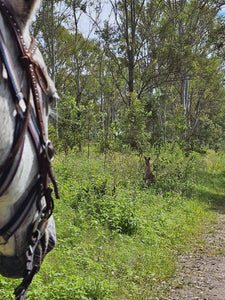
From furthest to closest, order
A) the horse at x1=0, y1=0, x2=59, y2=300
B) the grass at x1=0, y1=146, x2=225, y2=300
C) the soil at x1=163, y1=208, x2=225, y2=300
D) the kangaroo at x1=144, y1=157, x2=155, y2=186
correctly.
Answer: the kangaroo at x1=144, y1=157, x2=155, y2=186 → the soil at x1=163, y1=208, x2=225, y2=300 → the grass at x1=0, y1=146, x2=225, y2=300 → the horse at x1=0, y1=0, x2=59, y2=300

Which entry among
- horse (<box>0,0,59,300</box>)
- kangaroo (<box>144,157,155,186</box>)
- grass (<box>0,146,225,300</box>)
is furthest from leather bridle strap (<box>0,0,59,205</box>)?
kangaroo (<box>144,157,155,186</box>)

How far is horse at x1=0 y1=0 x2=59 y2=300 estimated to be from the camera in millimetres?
1017

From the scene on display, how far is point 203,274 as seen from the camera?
15.2 feet

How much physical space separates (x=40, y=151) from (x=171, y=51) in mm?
16251

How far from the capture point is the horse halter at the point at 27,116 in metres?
1.02

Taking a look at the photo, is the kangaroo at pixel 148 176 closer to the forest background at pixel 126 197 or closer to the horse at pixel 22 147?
the forest background at pixel 126 197

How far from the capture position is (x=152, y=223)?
5969mm

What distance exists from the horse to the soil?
128 inches

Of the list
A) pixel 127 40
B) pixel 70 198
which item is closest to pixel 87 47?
pixel 127 40

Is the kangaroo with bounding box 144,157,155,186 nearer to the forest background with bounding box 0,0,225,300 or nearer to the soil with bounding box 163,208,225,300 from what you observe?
the forest background with bounding box 0,0,225,300

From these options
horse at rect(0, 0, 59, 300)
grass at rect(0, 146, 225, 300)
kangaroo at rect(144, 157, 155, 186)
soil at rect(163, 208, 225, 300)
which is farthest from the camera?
kangaroo at rect(144, 157, 155, 186)

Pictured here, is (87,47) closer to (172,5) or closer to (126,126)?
(172,5)

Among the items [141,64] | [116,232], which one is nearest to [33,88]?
[116,232]

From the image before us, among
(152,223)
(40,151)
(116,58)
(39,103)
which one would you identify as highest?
(116,58)
